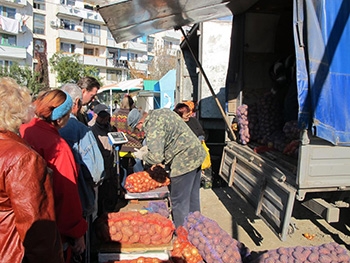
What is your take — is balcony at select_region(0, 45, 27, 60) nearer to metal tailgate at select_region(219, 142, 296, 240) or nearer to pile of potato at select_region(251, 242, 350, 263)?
metal tailgate at select_region(219, 142, 296, 240)

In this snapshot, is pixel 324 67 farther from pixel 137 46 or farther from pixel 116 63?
pixel 137 46

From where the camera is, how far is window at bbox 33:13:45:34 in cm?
4169

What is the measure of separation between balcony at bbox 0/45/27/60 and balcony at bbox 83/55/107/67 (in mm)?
9101

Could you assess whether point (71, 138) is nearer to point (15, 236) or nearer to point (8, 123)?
point (8, 123)

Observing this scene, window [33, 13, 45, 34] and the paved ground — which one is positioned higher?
window [33, 13, 45, 34]

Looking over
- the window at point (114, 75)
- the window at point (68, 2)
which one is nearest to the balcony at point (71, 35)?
the window at point (68, 2)

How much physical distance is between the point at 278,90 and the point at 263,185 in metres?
2.09

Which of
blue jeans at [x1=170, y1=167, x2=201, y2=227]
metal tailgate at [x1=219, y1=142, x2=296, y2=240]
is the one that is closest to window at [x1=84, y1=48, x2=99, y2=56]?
metal tailgate at [x1=219, y1=142, x2=296, y2=240]

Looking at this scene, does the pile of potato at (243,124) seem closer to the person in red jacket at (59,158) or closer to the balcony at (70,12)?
the person in red jacket at (59,158)

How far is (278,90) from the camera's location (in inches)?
199

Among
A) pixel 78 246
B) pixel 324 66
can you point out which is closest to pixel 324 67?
pixel 324 66

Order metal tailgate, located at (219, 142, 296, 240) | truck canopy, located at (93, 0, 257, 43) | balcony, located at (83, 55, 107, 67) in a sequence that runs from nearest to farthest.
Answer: metal tailgate, located at (219, 142, 296, 240) → truck canopy, located at (93, 0, 257, 43) → balcony, located at (83, 55, 107, 67)

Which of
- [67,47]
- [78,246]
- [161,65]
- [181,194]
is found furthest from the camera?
[67,47]

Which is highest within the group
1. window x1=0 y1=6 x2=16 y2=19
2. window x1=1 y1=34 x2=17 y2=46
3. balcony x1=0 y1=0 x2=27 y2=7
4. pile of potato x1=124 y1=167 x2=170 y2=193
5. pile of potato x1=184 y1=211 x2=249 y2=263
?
balcony x1=0 y1=0 x2=27 y2=7
